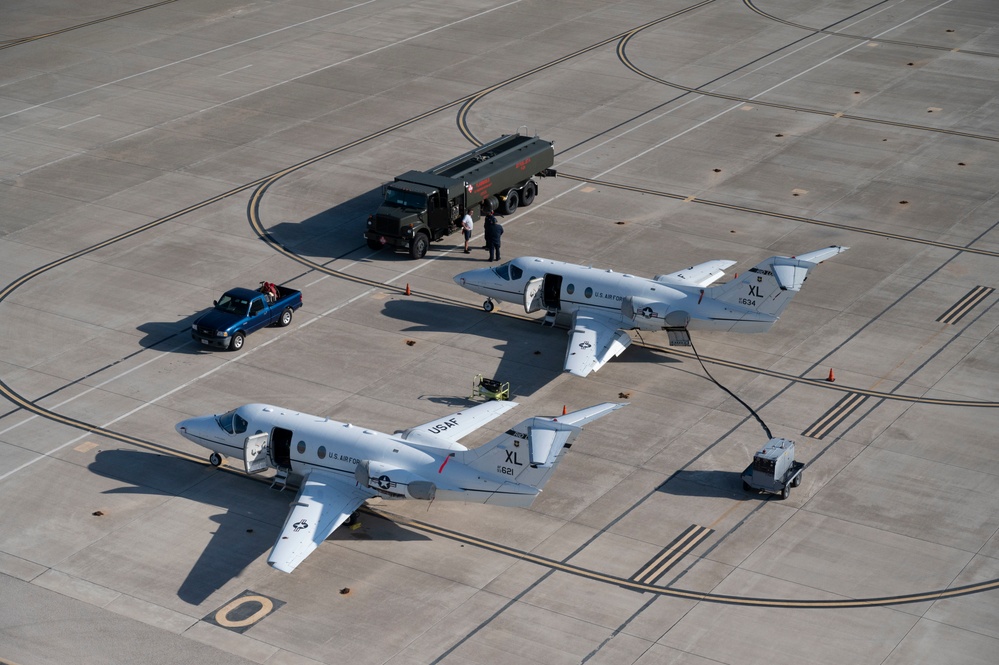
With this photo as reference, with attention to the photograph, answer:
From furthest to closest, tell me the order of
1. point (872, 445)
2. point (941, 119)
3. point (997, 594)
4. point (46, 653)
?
1. point (941, 119)
2. point (872, 445)
3. point (997, 594)
4. point (46, 653)

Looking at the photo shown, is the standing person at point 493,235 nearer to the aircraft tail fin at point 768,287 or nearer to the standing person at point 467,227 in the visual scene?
the standing person at point 467,227

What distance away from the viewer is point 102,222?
209 ft

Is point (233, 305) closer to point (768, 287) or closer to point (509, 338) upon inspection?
point (509, 338)

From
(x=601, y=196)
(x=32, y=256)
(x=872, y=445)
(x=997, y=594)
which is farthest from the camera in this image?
(x=601, y=196)

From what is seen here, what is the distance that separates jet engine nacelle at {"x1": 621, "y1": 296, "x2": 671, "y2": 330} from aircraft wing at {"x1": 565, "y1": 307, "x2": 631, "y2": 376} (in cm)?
80

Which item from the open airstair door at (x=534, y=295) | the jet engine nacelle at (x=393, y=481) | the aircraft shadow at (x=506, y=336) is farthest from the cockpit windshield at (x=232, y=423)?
the open airstair door at (x=534, y=295)

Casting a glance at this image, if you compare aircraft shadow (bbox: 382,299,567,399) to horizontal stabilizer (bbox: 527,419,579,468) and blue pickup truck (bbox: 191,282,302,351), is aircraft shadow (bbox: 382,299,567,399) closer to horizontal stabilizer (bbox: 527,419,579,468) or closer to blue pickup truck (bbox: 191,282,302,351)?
blue pickup truck (bbox: 191,282,302,351)

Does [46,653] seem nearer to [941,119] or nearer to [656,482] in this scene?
[656,482]

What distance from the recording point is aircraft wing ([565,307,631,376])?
162 ft

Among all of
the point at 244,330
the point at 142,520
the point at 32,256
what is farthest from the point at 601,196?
the point at 142,520

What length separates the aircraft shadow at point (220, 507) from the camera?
39719 mm

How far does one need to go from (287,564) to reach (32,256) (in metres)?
28.9

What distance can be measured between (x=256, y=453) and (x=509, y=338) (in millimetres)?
14462

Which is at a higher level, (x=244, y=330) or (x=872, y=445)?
(x=244, y=330)
